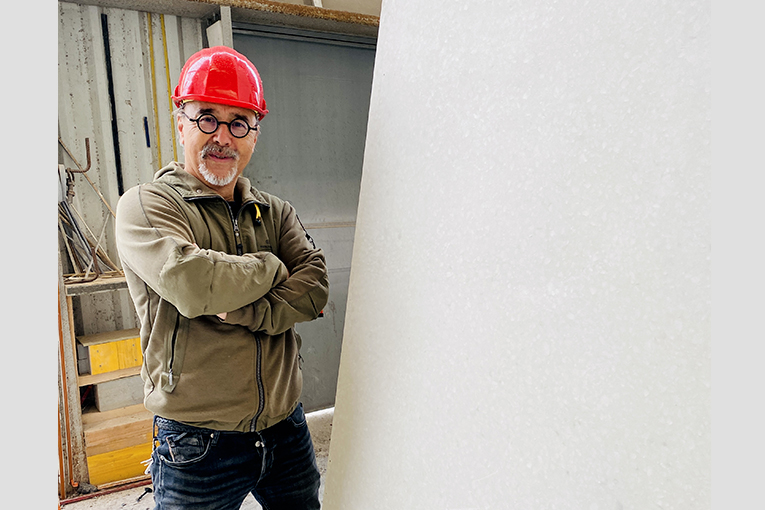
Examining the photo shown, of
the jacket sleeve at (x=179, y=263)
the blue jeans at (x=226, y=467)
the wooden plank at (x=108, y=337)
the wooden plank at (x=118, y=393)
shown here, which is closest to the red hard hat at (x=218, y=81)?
the jacket sleeve at (x=179, y=263)

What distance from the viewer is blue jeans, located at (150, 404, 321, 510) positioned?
1.26 meters

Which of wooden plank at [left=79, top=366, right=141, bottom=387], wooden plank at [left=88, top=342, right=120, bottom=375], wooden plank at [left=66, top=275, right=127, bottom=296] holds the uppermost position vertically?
A: wooden plank at [left=66, top=275, right=127, bottom=296]

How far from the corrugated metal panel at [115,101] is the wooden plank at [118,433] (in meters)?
0.51

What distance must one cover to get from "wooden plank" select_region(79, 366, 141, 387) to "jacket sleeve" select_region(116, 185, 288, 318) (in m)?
1.66

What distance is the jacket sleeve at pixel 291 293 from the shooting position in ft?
Result: 4.33

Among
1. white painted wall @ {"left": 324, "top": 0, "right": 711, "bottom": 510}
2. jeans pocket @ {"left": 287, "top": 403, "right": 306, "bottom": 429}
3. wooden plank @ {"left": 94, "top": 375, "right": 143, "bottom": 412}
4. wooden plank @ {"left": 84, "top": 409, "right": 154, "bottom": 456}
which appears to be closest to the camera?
white painted wall @ {"left": 324, "top": 0, "right": 711, "bottom": 510}

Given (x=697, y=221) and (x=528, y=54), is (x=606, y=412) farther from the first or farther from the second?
(x=528, y=54)

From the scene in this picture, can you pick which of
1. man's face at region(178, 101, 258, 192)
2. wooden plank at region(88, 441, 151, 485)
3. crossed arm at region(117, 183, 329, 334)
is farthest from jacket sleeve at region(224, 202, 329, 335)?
wooden plank at region(88, 441, 151, 485)

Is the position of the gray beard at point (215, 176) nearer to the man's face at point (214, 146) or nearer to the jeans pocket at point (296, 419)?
the man's face at point (214, 146)

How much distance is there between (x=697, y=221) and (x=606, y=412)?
201mm

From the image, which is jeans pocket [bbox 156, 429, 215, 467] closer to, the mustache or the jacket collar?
the jacket collar

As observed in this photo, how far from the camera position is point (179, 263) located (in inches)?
46.9

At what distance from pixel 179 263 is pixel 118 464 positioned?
205 cm

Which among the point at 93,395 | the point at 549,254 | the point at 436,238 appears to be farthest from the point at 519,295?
the point at 93,395
